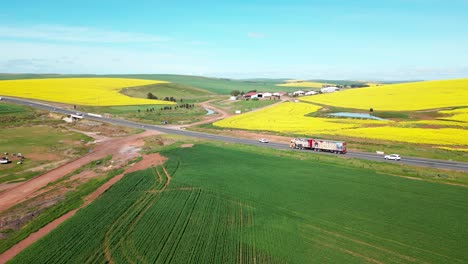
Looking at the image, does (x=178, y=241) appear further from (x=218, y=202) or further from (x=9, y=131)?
(x=9, y=131)

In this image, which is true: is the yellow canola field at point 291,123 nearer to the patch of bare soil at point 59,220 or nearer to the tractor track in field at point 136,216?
the patch of bare soil at point 59,220

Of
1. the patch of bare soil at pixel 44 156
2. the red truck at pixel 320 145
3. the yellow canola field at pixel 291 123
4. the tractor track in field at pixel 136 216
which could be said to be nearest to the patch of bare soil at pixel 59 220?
the tractor track in field at pixel 136 216

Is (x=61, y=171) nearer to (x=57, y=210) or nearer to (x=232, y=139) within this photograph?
(x=57, y=210)

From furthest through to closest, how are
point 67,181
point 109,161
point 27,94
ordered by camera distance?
point 27,94
point 109,161
point 67,181

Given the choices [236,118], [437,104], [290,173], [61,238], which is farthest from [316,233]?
[437,104]

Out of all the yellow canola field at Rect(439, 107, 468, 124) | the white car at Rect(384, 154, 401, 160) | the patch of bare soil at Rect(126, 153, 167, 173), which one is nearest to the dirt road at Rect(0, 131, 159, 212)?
the patch of bare soil at Rect(126, 153, 167, 173)

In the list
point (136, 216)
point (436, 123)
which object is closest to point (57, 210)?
point (136, 216)
